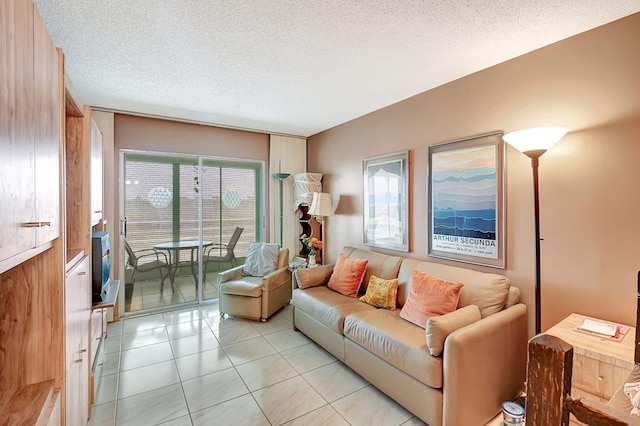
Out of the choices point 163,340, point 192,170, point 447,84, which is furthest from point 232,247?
point 447,84

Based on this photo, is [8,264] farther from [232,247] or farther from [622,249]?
[232,247]

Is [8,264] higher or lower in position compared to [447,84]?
lower

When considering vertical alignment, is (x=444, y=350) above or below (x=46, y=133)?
below

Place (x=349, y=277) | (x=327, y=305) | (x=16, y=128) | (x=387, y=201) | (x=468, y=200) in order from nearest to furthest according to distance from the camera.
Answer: (x=16, y=128), (x=468, y=200), (x=327, y=305), (x=349, y=277), (x=387, y=201)

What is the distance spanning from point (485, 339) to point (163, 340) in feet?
10.1

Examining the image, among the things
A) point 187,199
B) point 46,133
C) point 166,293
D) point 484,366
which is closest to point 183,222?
point 187,199

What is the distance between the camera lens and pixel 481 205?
8.36ft

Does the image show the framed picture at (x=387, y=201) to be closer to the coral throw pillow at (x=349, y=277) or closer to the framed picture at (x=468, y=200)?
the framed picture at (x=468, y=200)

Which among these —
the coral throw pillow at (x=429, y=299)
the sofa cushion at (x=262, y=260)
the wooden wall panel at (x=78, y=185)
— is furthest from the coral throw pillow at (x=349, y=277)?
the wooden wall panel at (x=78, y=185)

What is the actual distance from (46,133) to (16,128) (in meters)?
0.34

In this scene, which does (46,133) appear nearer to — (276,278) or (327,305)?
(327,305)

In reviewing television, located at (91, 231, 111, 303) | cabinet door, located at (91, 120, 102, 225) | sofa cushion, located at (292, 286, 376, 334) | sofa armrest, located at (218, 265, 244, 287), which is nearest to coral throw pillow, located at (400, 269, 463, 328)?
sofa cushion, located at (292, 286, 376, 334)

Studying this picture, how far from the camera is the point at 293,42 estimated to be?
212 centimetres

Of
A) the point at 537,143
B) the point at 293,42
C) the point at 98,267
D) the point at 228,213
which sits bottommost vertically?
the point at 98,267
